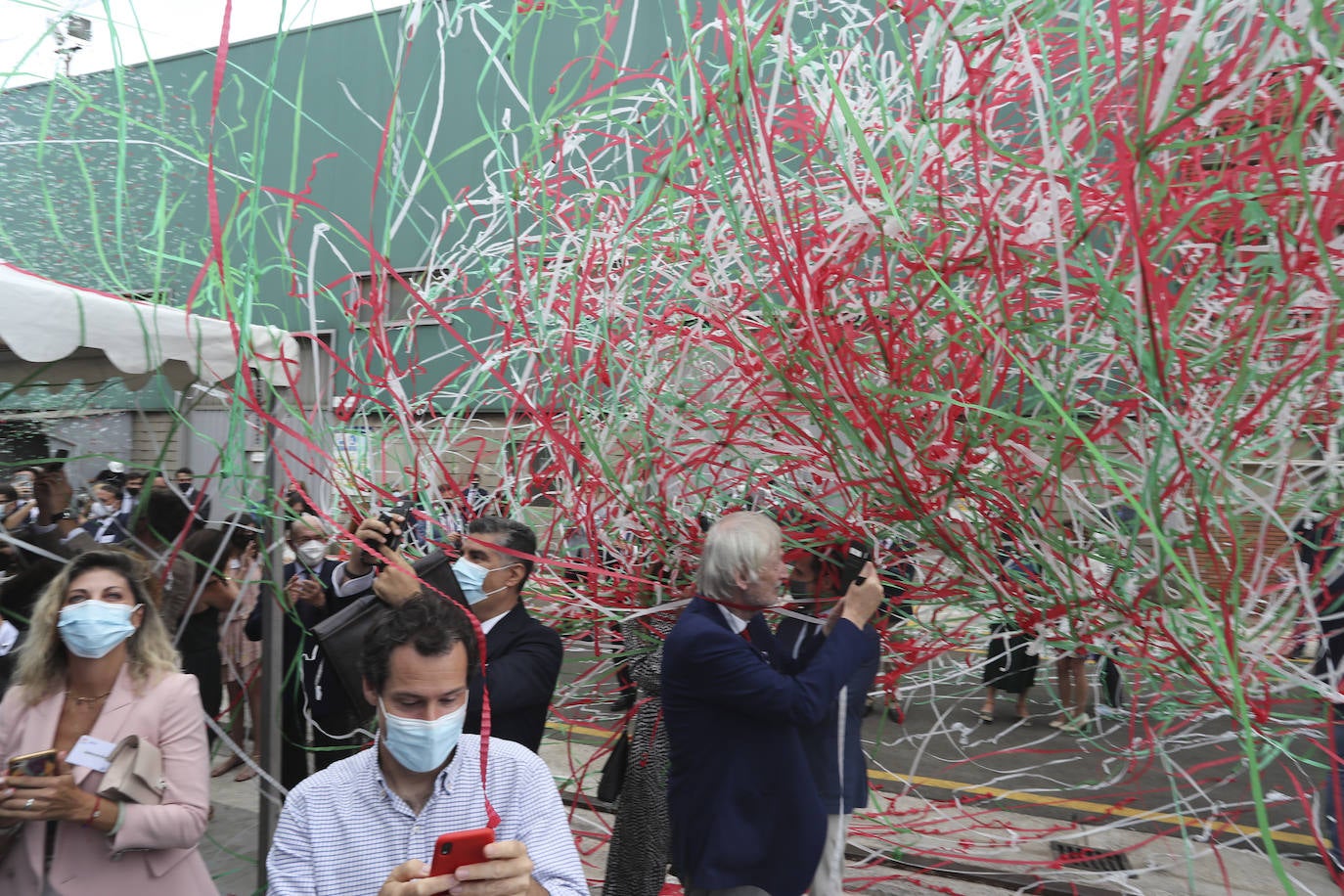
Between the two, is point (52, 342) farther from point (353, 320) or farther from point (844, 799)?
point (844, 799)

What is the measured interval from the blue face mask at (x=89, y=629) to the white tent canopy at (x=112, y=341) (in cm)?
69

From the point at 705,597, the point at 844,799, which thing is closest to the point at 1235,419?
the point at 705,597

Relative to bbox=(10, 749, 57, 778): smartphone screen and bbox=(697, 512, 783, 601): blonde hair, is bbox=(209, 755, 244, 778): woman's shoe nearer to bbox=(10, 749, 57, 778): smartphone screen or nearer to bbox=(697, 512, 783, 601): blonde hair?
bbox=(10, 749, 57, 778): smartphone screen

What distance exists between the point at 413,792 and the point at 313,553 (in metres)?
2.65

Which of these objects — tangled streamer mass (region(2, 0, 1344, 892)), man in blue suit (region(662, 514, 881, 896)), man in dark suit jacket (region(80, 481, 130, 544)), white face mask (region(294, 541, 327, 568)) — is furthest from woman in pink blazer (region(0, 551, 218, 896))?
man in dark suit jacket (region(80, 481, 130, 544))

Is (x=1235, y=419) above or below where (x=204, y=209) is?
below

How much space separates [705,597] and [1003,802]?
311 cm

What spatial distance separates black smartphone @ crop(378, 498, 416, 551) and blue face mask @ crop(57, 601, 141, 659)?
68 cm

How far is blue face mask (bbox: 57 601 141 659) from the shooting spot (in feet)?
7.37

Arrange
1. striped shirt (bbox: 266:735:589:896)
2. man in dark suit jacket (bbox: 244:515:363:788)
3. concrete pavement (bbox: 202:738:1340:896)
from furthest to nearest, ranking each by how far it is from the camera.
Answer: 1. concrete pavement (bbox: 202:738:1340:896)
2. man in dark suit jacket (bbox: 244:515:363:788)
3. striped shirt (bbox: 266:735:589:896)

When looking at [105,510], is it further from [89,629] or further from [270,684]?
[89,629]

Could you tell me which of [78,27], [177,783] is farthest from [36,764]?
[78,27]

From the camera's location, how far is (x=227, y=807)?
456 cm

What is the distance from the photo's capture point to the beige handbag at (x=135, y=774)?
6.70ft
